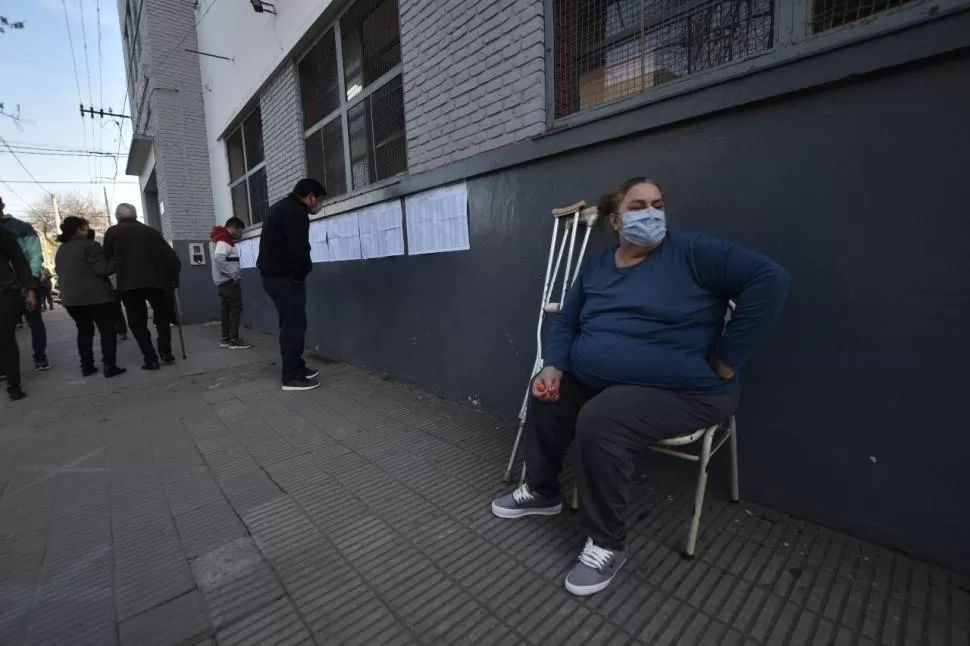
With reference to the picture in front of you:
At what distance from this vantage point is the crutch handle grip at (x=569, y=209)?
243 cm

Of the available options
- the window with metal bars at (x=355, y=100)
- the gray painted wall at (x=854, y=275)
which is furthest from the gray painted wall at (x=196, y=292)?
the gray painted wall at (x=854, y=275)

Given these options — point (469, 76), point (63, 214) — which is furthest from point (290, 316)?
point (63, 214)

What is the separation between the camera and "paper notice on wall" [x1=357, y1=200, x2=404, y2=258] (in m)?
4.10

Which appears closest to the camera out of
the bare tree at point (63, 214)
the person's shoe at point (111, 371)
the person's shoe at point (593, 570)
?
the person's shoe at point (593, 570)

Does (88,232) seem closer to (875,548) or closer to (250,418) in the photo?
(250,418)

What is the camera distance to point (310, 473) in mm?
2621

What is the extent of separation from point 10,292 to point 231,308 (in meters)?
2.72

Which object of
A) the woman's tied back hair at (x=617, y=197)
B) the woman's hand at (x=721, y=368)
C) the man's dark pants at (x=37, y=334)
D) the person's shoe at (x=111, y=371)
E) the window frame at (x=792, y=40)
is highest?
the window frame at (x=792, y=40)

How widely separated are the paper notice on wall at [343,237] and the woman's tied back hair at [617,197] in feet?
10.6

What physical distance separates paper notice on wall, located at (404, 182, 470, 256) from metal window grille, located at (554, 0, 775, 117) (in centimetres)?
102

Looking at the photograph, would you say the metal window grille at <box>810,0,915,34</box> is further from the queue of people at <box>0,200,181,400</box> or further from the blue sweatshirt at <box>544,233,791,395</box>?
the queue of people at <box>0,200,181,400</box>

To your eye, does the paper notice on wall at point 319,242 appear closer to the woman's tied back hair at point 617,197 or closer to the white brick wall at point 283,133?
the white brick wall at point 283,133

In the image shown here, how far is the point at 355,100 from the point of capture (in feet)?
15.9

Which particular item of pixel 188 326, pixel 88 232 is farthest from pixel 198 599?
pixel 188 326
